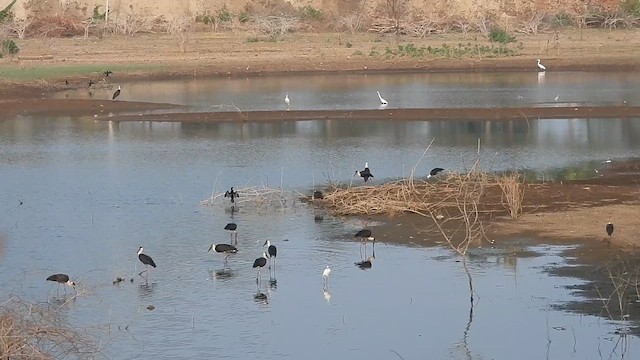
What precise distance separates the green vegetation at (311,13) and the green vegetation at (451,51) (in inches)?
426

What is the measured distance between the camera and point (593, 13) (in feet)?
210

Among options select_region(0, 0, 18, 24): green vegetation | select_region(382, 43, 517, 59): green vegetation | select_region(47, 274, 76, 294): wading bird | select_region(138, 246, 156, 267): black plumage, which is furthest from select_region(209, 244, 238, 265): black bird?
select_region(0, 0, 18, 24): green vegetation

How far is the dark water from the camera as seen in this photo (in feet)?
47.4

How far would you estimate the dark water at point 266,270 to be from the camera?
1446cm

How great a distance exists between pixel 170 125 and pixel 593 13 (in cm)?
3396

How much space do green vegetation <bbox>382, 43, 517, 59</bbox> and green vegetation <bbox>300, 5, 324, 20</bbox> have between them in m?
10.8

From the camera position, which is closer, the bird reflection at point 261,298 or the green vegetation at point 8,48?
the bird reflection at point 261,298

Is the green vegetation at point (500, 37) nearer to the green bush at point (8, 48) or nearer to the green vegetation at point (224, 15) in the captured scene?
the green vegetation at point (224, 15)

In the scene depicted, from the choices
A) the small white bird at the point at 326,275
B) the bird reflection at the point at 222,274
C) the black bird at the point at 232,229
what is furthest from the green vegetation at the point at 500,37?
the small white bird at the point at 326,275

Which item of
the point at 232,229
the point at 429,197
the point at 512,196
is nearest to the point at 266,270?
the point at 232,229

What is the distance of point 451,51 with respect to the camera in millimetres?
55719

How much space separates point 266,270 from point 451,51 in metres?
39.0

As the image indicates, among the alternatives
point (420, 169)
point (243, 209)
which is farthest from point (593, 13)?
point (243, 209)

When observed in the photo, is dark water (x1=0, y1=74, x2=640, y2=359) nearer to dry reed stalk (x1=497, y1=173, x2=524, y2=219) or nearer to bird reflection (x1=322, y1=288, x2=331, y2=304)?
bird reflection (x1=322, y1=288, x2=331, y2=304)
